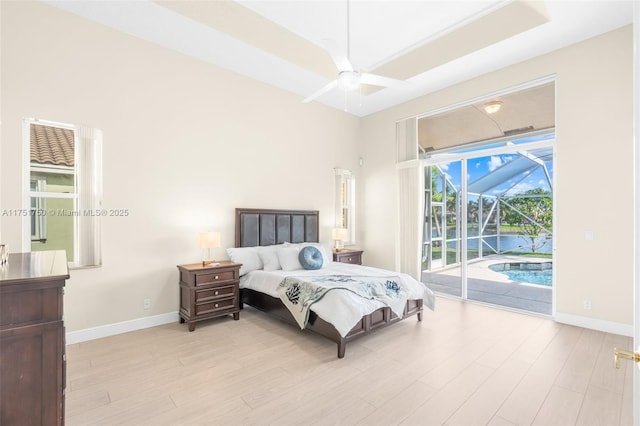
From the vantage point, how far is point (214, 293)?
3.83m

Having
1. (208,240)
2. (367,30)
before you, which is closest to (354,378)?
(208,240)

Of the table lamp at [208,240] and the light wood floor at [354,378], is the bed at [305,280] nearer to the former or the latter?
the light wood floor at [354,378]

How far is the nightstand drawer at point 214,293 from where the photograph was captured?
371cm

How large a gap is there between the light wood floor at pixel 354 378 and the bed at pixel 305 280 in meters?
0.22

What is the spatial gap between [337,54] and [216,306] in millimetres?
3208

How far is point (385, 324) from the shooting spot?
3.46 m

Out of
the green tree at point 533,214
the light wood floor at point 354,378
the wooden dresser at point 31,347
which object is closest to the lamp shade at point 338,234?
the light wood floor at point 354,378

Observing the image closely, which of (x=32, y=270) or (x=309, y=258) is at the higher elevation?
(x=32, y=270)

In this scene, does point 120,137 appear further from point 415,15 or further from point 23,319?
point 415,15

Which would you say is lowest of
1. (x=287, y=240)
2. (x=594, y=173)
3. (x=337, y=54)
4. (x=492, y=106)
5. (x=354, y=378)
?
(x=354, y=378)

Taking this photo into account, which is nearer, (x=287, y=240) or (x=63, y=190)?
(x=63, y=190)

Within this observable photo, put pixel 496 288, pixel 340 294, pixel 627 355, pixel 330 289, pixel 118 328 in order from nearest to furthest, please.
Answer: pixel 627 355
pixel 340 294
pixel 330 289
pixel 118 328
pixel 496 288

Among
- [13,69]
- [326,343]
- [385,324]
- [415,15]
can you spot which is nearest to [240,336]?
[326,343]

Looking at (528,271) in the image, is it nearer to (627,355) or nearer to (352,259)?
(352,259)
